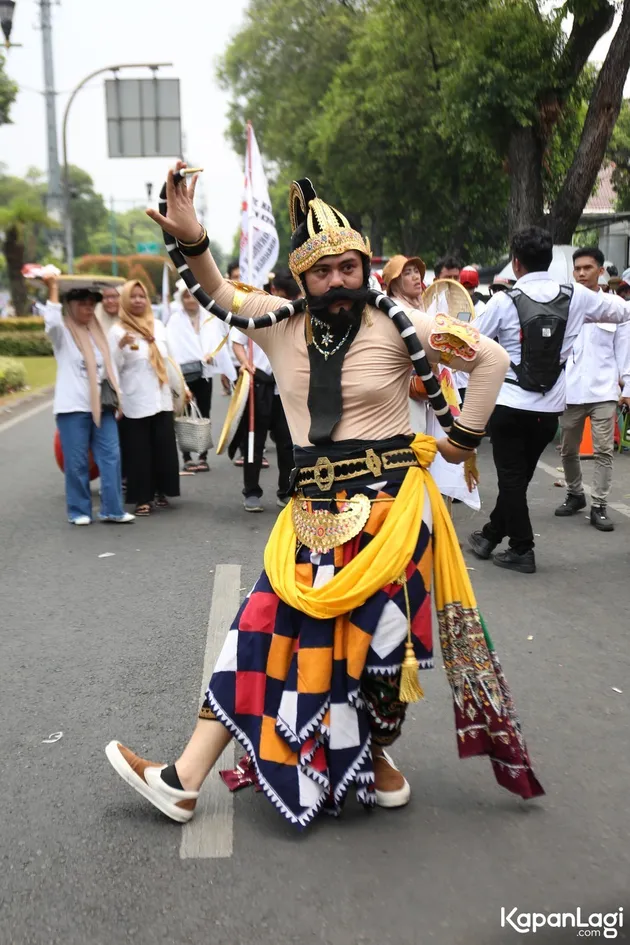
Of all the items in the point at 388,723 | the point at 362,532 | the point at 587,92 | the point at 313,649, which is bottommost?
the point at 388,723

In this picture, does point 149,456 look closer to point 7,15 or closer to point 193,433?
point 193,433

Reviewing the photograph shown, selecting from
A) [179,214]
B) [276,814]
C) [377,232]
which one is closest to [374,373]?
[179,214]

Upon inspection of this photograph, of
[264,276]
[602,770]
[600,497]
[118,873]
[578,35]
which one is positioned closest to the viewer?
[118,873]

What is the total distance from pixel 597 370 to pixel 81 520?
413cm

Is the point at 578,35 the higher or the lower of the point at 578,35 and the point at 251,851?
the higher

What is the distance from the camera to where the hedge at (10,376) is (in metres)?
18.8

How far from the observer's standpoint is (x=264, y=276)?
29.7ft

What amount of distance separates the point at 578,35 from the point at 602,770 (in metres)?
13.7

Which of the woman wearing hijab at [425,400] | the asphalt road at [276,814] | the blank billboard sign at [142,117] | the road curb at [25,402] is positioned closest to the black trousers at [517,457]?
the woman wearing hijab at [425,400]

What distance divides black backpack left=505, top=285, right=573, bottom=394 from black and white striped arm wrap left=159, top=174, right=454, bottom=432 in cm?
306

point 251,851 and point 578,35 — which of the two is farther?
point 578,35

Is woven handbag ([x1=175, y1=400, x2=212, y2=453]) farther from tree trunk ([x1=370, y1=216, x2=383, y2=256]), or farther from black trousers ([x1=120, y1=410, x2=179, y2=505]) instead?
tree trunk ([x1=370, y1=216, x2=383, y2=256])

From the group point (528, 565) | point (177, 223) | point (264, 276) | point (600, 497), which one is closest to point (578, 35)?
point (264, 276)

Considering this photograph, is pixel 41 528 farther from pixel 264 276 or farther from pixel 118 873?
pixel 118 873
